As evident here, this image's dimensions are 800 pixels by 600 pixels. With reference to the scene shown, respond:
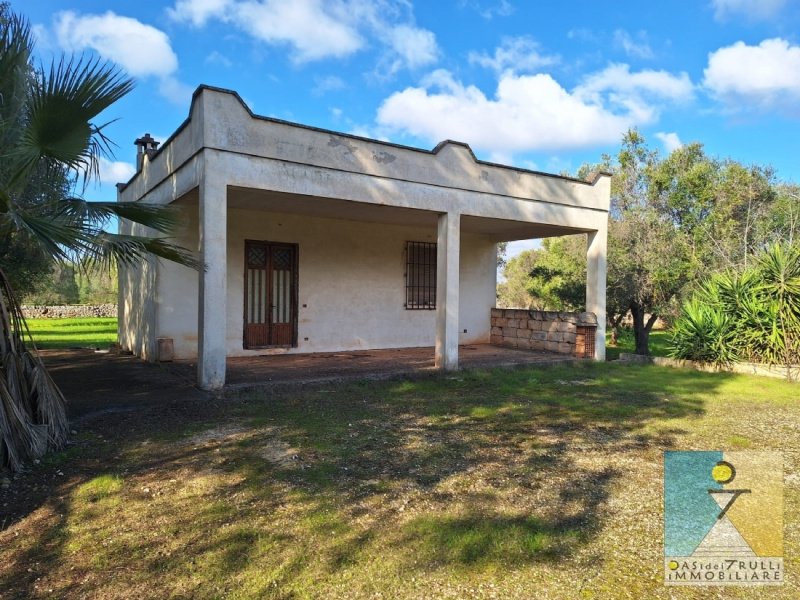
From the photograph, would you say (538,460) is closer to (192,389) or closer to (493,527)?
(493,527)

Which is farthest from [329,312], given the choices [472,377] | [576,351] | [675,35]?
[675,35]

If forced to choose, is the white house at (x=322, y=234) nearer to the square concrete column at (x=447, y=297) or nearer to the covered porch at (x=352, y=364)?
the square concrete column at (x=447, y=297)

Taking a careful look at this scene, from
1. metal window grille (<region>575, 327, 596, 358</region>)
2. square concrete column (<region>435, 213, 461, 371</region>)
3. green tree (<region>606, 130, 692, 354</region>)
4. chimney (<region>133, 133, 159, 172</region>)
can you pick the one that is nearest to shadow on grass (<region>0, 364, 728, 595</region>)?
square concrete column (<region>435, 213, 461, 371</region>)

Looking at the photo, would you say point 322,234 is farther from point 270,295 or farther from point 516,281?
point 516,281

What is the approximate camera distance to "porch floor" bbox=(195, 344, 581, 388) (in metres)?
8.12

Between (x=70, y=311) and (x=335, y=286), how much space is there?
26292 mm

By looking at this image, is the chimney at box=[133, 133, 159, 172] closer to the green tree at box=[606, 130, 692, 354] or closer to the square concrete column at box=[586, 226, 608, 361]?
the square concrete column at box=[586, 226, 608, 361]

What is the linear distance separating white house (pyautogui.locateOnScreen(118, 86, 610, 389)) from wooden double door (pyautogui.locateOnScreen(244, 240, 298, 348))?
22 millimetres

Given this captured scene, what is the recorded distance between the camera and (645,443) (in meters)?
5.42

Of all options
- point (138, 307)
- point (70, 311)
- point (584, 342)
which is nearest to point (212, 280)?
→ point (138, 307)

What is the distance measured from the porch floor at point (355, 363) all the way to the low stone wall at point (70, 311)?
25.7 metres

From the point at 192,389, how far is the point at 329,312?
437cm

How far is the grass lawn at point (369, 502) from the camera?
9.23 feet

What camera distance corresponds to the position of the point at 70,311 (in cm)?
3088
